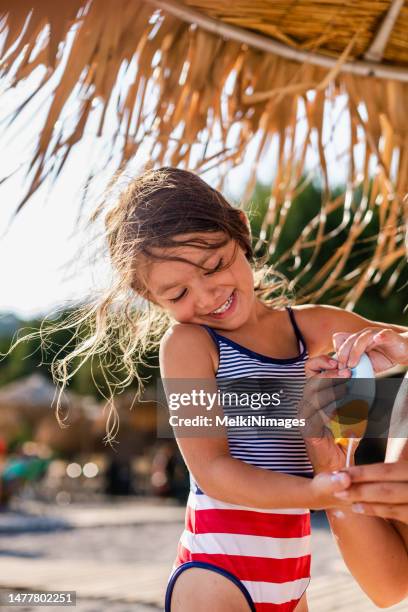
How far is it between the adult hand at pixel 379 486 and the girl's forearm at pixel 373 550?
12.1 inches

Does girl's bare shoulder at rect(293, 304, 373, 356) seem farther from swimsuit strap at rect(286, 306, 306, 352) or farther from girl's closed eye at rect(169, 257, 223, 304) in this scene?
girl's closed eye at rect(169, 257, 223, 304)

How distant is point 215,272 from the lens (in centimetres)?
180

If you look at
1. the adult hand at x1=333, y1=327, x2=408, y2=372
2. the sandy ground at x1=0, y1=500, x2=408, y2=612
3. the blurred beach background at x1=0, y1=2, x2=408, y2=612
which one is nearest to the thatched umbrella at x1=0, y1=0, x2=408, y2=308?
the blurred beach background at x1=0, y1=2, x2=408, y2=612

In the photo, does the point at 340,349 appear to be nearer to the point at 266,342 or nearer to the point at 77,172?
the point at 266,342

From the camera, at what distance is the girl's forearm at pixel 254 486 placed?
142 centimetres

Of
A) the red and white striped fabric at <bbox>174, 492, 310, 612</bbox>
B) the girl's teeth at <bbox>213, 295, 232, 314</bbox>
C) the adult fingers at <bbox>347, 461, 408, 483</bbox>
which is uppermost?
the adult fingers at <bbox>347, 461, 408, 483</bbox>

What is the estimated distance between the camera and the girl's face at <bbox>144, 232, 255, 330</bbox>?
179 cm

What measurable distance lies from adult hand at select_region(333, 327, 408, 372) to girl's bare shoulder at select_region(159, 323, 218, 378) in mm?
336

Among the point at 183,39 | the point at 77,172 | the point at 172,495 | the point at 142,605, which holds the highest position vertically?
the point at 183,39

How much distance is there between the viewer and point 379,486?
1.27m

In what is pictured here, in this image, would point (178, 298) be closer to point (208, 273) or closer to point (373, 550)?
point (208, 273)

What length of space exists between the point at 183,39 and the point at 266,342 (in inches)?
43.9

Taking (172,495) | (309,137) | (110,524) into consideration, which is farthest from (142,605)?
(172,495)

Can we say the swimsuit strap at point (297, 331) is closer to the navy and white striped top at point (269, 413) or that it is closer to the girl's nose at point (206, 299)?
the navy and white striped top at point (269, 413)
